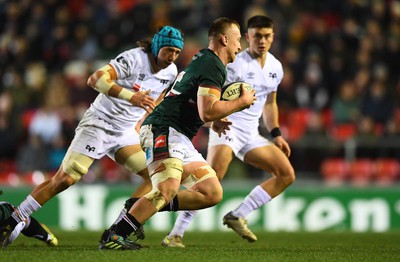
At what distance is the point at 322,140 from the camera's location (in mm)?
15922

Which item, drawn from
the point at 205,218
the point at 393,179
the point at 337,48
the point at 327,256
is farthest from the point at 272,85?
the point at 337,48

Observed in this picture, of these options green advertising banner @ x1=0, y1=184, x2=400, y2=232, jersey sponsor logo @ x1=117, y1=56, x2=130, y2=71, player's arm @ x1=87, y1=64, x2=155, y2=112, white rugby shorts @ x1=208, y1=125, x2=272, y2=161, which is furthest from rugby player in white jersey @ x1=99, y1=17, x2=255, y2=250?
green advertising banner @ x1=0, y1=184, x2=400, y2=232

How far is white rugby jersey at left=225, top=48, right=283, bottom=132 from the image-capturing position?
1092 cm

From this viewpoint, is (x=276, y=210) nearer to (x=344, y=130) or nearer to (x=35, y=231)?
(x=344, y=130)

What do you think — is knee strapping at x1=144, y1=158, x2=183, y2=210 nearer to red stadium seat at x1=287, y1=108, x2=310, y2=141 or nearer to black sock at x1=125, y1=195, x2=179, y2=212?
black sock at x1=125, y1=195, x2=179, y2=212

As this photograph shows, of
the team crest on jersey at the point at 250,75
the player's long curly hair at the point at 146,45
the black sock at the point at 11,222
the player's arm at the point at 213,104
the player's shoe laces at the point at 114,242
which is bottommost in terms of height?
the player's shoe laces at the point at 114,242

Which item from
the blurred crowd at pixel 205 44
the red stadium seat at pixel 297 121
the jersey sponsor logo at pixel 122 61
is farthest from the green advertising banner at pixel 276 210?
the jersey sponsor logo at pixel 122 61

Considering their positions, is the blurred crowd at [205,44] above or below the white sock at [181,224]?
above

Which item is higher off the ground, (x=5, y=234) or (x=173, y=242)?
(x=5, y=234)

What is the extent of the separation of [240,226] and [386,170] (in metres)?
5.90

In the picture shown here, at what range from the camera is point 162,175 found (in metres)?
8.51

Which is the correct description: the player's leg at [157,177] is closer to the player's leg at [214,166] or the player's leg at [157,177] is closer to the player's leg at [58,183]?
the player's leg at [58,183]

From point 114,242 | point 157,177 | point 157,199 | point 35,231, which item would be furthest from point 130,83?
point 114,242

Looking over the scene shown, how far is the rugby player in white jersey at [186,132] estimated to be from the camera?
330 inches
